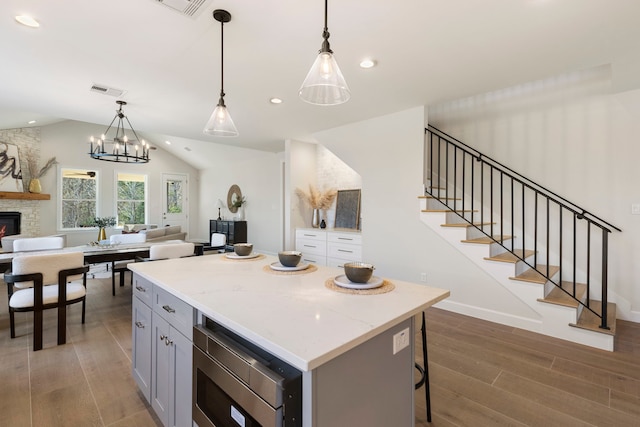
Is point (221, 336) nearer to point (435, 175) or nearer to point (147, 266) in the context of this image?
point (147, 266)

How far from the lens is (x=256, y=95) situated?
3500mm

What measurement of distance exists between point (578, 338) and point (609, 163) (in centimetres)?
193

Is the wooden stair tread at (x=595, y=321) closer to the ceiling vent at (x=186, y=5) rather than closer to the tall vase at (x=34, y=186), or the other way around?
the ceiling vent at (x=186, y=5)

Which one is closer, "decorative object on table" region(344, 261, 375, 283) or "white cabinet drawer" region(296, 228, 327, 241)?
"decorative object on table" region(344, 261, 375, 283)

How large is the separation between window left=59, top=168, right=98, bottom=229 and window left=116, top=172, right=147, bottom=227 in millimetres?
613

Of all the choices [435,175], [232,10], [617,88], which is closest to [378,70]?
[232,10]

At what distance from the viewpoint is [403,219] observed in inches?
156

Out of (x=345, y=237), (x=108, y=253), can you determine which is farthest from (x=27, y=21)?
(x=345, y=237)

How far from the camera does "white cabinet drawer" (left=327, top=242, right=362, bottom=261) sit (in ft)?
15.5

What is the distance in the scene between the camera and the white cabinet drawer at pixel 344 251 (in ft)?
15.5

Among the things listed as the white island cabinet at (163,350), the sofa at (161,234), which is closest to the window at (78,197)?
the sofa at (161,234)

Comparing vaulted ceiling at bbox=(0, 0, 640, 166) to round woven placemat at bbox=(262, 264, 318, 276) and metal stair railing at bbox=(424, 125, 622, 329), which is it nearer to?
metal stair railing at bbox=(424, 125, 622, 329)

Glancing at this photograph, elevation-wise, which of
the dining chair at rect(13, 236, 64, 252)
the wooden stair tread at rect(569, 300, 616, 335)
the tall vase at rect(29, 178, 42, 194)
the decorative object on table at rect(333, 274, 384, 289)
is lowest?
the wooden stair tread at rect(569, 300, 616, 335)

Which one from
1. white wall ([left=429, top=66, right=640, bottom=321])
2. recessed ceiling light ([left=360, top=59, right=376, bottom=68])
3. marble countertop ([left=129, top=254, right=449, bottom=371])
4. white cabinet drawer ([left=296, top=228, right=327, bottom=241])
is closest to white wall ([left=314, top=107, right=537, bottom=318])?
white cabinet drawer ([left=296, top=228, right=327, bottom=241])
